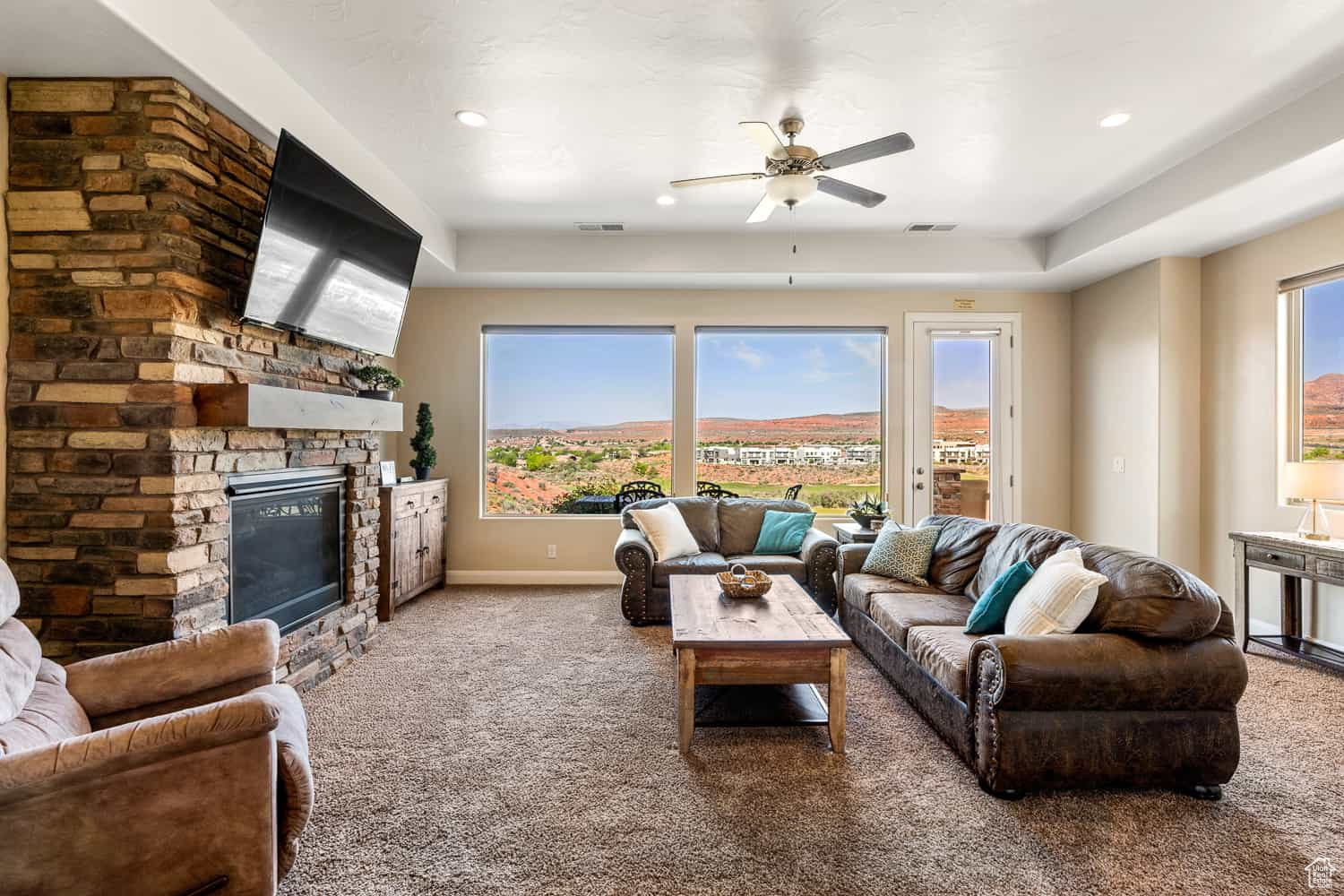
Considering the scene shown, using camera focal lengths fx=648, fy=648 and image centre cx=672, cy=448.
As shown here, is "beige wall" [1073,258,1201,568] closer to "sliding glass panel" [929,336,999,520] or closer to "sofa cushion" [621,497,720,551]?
"sliding glass panel" [929,336,999,520]

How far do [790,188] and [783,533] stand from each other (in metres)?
2.48

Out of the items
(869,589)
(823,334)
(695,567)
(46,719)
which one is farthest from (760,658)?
(823,334)

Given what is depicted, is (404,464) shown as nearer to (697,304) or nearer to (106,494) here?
(697,304)

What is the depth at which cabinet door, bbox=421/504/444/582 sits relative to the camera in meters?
4.93

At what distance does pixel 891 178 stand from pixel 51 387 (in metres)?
4.15

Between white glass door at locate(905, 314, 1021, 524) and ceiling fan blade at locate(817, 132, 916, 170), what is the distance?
313 cm

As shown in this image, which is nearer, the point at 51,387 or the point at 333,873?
the point at 333,873

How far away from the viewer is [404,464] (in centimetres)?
558

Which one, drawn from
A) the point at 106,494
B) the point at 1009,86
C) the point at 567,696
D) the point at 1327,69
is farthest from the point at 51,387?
the point at 1327,69

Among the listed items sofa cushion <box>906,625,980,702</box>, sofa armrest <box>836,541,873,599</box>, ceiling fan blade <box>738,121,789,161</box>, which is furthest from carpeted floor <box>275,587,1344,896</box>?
ceiling fan blade <box>738,121,789,161</box>

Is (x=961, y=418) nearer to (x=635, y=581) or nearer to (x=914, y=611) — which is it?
(x=914, y=611)

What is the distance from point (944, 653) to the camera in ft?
8.23

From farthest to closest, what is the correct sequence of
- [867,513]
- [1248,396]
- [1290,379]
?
1. [867,513]
2. [1248,396]
3. [1290,379]

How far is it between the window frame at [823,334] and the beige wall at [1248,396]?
2157mm
